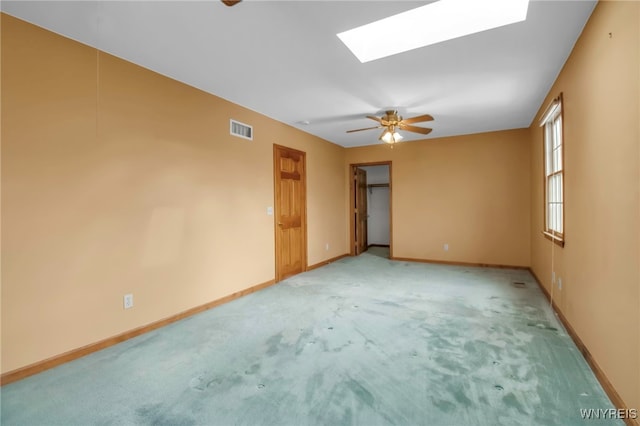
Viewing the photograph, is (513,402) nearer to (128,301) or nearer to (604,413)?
(604,413)

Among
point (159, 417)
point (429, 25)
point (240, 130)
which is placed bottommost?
point (159, 417)

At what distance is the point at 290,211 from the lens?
506 cm

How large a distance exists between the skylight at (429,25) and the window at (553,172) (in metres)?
1.32

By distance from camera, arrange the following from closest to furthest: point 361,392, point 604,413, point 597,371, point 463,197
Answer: point 604,413
point 361,392
point 597,371
point 463,197

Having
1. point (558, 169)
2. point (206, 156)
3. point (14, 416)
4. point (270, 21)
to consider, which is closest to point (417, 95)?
point (558, 169)

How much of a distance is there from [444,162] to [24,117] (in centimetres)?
591

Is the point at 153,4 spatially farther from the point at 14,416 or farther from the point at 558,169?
the point at 558,169

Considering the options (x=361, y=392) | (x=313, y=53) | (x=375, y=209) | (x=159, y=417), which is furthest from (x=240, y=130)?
(x=375, y=209)

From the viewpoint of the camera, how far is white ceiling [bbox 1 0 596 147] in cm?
208

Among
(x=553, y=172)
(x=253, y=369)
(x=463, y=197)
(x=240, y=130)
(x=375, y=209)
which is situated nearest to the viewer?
(x=253, y=369)

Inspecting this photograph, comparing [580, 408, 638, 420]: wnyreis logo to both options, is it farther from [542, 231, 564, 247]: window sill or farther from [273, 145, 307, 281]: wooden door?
[273, 145, 307, 281]: wooden door

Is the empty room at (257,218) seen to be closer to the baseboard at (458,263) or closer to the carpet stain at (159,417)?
the carpet stain at (159,417)

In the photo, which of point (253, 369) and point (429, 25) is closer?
point (253, 369)

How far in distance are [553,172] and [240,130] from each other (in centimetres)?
392
